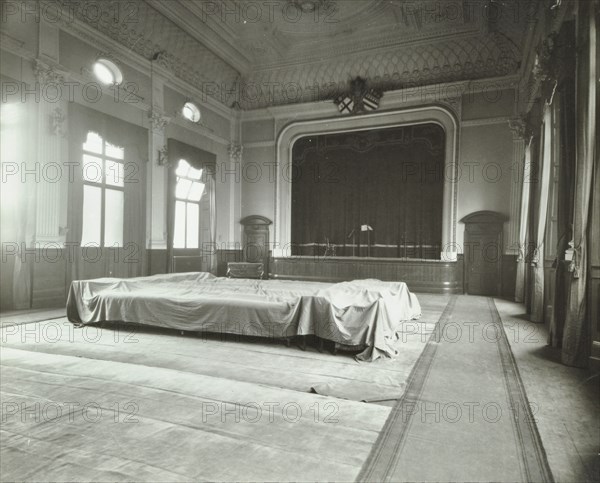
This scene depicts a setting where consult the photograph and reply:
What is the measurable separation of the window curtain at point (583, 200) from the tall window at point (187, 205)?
7.78 meters

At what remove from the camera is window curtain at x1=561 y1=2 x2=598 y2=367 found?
3512mm

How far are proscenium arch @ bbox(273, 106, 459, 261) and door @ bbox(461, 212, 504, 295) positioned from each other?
0.39 meters

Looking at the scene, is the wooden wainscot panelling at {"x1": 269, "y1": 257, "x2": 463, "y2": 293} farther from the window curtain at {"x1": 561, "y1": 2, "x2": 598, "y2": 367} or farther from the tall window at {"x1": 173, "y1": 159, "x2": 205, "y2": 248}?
the window curtain at {"x1": 561, "y1": 2, "x2": 598, "y2": 367}

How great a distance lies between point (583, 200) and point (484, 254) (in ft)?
18.6

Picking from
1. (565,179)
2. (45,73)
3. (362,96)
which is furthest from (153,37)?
(565,179)

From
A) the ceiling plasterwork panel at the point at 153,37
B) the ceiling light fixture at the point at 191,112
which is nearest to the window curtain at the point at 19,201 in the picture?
the ceiling plasterwork panel at the point at 153,37

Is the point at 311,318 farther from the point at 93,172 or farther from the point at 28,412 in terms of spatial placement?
the point at 93,172

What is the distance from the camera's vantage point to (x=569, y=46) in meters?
4.39

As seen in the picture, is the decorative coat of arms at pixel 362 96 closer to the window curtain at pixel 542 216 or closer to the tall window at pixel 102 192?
the window curtain at pixel 542 216

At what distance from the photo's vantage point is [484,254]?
29.5 ft

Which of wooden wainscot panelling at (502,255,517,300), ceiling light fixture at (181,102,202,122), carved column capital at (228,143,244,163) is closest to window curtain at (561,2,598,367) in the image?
wooden wainscot panelling at (502,255,517,300)

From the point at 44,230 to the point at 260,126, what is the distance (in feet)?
21.3

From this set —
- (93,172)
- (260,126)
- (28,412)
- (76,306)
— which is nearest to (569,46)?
(28,412)

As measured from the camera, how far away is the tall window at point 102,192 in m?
7.30
